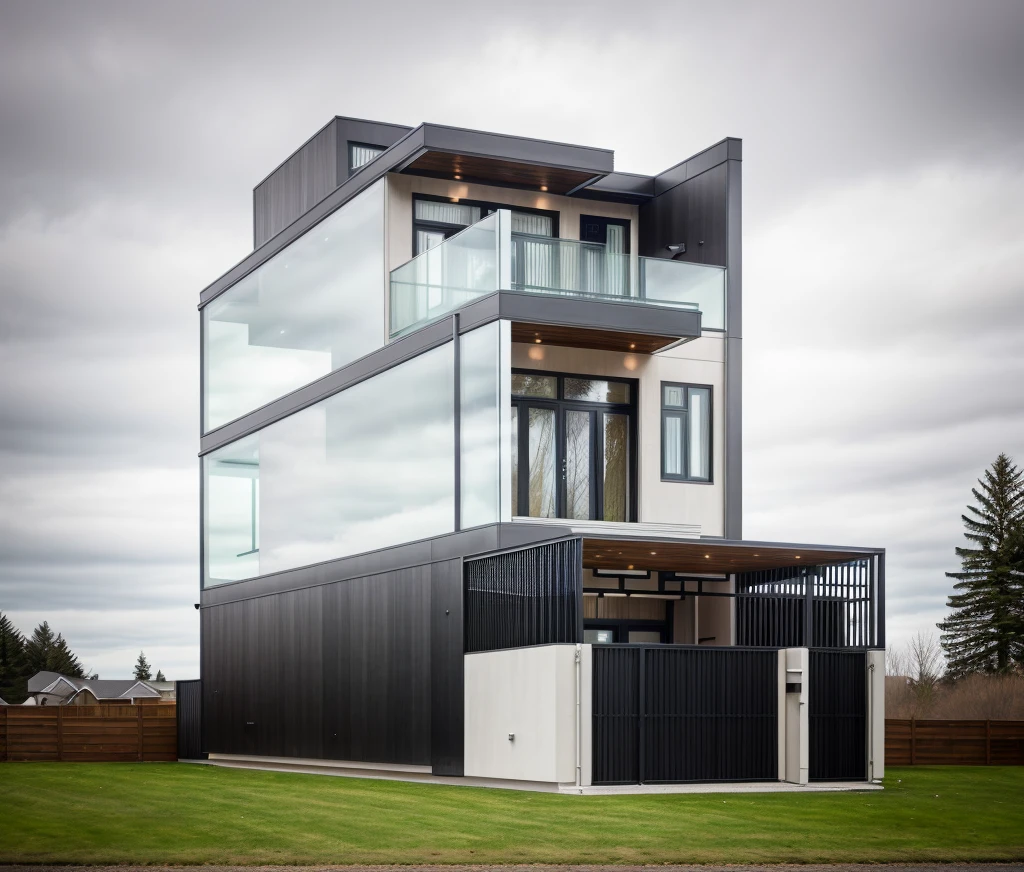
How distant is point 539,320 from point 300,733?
11498 millimetres

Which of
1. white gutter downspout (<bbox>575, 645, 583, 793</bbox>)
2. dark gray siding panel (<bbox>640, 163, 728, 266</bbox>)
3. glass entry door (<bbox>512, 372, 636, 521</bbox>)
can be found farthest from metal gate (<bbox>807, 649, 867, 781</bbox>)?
dark gray siding panel (<bbox>640, 163, 728, 266</bbox>)

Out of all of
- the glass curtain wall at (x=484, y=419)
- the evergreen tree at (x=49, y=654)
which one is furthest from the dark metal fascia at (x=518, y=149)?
the evergreen tree at (x=49, y=654)

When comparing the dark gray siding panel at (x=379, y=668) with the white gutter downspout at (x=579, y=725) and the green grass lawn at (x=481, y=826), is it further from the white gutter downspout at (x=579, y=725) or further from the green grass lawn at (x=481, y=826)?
the white gutter downspout at (x=579, y=725)

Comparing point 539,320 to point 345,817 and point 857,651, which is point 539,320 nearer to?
point 857,651

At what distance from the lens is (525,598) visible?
2136 cm

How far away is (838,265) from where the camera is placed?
121ft

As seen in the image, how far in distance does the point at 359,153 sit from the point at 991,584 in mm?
36451

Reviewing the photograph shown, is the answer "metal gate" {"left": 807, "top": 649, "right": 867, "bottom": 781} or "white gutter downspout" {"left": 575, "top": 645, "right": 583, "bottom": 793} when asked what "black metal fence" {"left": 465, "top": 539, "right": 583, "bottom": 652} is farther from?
"metal gate" {"left": 807, "top": 649, "right": 867, "bottom": 781}

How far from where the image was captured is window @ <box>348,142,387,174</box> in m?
30.4

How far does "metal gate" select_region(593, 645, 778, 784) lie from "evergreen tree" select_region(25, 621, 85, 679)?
324ft

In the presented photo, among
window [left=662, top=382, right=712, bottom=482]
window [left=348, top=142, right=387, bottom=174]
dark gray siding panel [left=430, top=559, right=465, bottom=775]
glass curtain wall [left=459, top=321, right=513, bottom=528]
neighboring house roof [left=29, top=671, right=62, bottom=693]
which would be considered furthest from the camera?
neighboring house roof [left=29, top=671, right=62, bottom=693]

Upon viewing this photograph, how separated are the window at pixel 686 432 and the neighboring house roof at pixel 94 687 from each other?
70916 millimetres

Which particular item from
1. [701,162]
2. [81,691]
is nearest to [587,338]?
[701,162]

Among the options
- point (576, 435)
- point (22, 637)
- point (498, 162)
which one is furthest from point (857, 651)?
point (22, 637)
